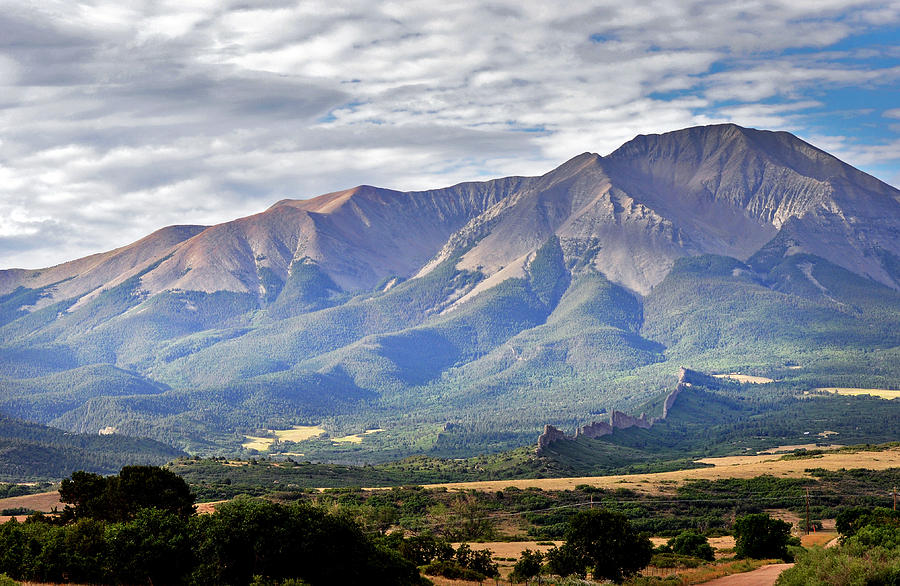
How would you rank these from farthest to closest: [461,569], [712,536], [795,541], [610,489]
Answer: [610,489], [712,536], [795,541], [461,569]

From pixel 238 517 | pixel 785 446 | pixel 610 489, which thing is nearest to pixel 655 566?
pixel 238 517

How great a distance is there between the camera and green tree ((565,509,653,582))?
63.2m

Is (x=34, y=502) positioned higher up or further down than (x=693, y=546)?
higher up

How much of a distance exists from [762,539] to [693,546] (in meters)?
5.80

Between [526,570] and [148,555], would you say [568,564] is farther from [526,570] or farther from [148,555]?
[148,555]

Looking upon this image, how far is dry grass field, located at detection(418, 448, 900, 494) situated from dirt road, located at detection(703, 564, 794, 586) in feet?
199

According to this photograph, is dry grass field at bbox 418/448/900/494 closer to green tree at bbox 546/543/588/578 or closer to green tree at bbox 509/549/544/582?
green tree at bbox 509/549/544/582

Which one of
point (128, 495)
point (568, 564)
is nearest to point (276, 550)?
point (568, 564)

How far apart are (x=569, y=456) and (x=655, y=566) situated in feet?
352

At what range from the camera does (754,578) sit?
196 feet

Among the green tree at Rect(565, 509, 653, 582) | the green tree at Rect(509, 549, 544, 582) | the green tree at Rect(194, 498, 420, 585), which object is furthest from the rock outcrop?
the green tree at Rect(194, 498, 420, 585)

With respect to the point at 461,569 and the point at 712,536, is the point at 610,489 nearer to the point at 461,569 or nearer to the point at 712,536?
the point at 712,536

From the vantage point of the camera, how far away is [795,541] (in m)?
78.9

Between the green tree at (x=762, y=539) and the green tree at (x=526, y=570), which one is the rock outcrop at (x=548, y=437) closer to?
the green tree at (x=762, y=539)
